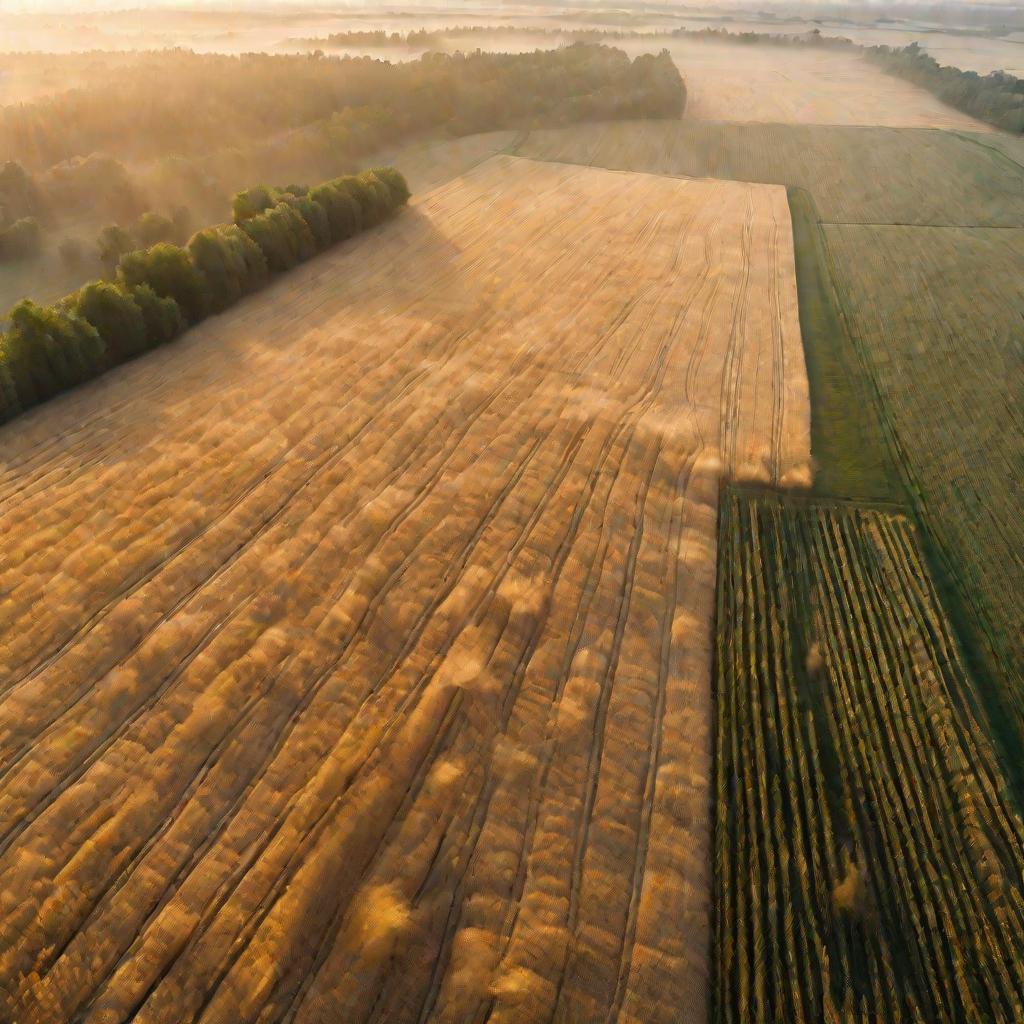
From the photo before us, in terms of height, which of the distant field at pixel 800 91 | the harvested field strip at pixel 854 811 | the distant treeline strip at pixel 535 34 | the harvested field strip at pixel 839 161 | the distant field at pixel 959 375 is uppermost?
the distant treeline strip at pixel 535 34

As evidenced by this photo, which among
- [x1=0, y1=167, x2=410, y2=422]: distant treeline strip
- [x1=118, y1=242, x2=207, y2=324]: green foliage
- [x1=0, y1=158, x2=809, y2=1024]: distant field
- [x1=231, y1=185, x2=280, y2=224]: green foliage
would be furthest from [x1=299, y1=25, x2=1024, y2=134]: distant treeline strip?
[x1=118, y1=242, x2=207, y2=324]: green foliage

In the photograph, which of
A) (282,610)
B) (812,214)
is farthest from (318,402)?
(812,214)

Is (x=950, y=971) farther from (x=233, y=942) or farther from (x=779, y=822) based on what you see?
(x=233, y=942)

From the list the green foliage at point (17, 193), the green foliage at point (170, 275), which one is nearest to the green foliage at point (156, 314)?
the green foliage at point (170, 275)

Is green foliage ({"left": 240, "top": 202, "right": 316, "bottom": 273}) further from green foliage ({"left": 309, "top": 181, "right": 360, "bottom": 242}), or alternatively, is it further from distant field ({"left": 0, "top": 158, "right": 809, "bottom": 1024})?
distant field ({"left": 0, "top": 158, "right": 809, "bottom": 1024})

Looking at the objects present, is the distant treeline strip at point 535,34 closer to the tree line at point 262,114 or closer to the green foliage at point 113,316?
the tree line at point 262,114

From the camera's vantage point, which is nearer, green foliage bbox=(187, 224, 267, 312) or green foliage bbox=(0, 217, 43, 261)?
green foliage bbox=(187, 224, 267, 312)

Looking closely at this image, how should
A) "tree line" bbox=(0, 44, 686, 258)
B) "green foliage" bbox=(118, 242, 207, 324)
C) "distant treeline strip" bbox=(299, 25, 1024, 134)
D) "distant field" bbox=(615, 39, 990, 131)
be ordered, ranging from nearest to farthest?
"green foliage" bbox=(118, 242, 207, 324), "tree line" bbox=(0, 44, 686, 258), "distant treeline strip" bbox=(299, 25, 1024, 134), "distant field" bbox=(615, 39, 990, 131)
